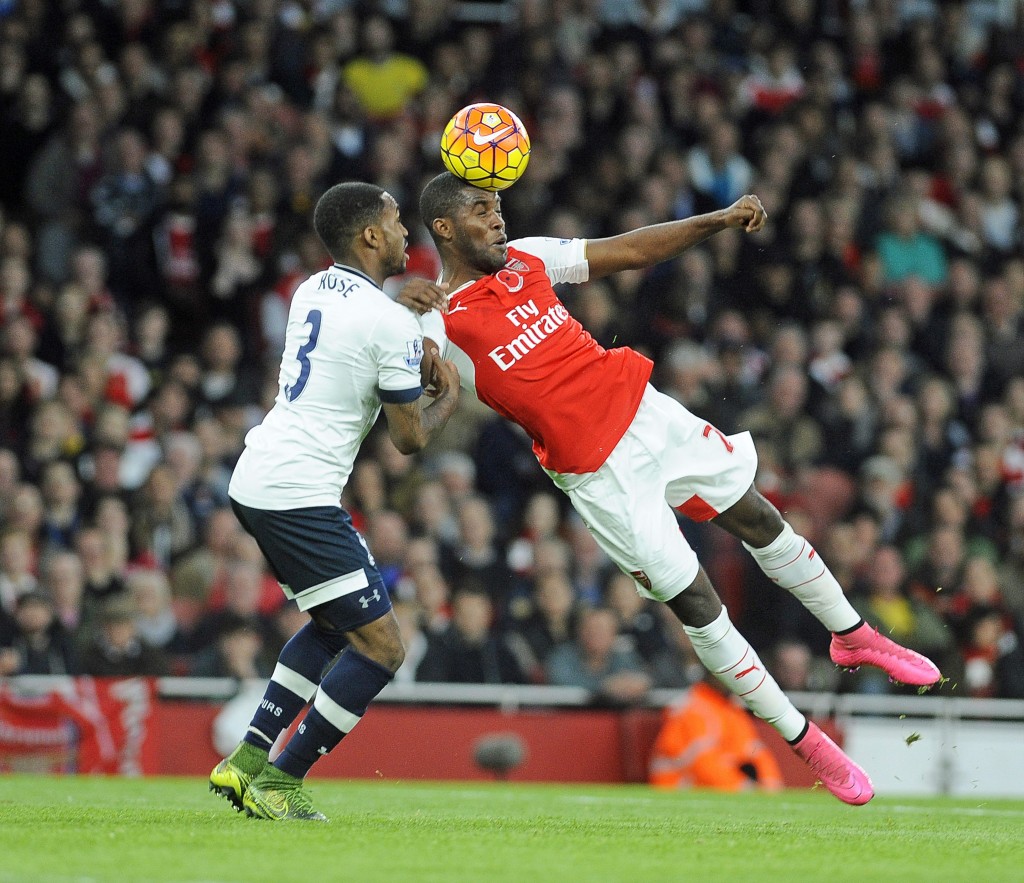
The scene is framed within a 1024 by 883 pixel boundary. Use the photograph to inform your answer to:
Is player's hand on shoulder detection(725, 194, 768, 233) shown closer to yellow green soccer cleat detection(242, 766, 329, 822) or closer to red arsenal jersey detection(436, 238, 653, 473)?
red arsenal jersey detection(436, 238, 653, 473)

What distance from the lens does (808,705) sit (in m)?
11.9

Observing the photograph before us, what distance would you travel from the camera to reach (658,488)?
7543 mm

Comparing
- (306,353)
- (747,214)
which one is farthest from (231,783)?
(747,214)

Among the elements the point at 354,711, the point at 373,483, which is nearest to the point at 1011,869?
the point at 354,711

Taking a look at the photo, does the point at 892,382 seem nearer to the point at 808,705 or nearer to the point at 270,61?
the point at 808,705

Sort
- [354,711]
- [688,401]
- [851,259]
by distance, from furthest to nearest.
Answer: [851,259]
[688,401]
[354,711]

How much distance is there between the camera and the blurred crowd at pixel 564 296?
1202cm

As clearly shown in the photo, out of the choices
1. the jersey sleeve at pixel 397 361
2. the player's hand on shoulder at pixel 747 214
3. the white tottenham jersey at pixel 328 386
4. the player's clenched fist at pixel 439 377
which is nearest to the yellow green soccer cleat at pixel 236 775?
the white tottenham jersey at pixel 328 386

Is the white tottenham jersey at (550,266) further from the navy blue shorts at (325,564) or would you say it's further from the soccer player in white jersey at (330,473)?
the navy blue shorts at (325,564)

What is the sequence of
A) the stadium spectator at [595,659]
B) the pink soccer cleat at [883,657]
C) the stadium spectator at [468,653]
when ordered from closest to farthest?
1. the pink soccer cleat at [883,657]
2. the stadium spectator at [468,653]
3. the stadium spectator at [595,659]

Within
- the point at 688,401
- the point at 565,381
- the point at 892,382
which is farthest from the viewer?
the point at 892,382

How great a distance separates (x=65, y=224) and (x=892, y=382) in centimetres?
653

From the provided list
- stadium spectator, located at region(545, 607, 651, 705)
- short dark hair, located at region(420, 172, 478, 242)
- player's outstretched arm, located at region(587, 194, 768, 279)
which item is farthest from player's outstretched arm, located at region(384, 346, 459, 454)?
stadium spectator, located at region(545, 607, 651, 705)

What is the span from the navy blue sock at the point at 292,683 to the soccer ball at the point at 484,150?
1.99 meters
